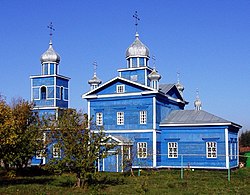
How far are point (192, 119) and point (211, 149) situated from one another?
9.33 feet

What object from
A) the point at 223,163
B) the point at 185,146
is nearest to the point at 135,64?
the point at 185,146

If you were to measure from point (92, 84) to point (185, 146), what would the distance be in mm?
11316

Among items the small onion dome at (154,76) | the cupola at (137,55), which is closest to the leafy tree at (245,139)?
the cupola at (137,55)

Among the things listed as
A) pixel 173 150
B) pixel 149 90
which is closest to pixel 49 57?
pixel 149 90

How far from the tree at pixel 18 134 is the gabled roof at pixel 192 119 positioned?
10.6 meters

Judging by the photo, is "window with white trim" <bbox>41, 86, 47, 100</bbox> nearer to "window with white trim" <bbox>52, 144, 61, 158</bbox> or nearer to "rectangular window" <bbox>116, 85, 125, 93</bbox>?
"rectangular window" <bbox>116, 85, 125, 93</bbox>

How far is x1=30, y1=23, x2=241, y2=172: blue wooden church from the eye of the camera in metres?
30.8

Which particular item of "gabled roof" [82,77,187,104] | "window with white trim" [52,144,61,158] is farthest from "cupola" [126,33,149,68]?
"window with white trim" [52,144,61,158]

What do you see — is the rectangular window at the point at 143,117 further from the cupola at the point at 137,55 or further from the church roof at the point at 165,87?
the cupola at the point at 137,55

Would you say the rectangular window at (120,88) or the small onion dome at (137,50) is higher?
the small onion dome at (137,50)

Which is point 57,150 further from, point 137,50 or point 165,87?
point 165,87

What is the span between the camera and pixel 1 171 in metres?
28.7

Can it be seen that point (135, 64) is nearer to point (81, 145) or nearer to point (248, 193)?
point (81, 145)

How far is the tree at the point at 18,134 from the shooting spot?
17125mm
